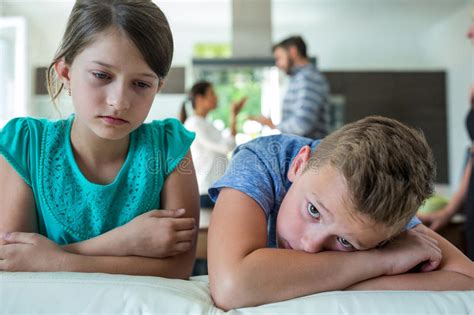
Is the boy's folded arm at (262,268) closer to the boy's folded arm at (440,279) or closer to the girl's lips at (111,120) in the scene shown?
the boy's folded arm at (440,279)

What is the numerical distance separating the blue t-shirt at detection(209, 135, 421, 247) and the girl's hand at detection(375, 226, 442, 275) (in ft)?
0.20

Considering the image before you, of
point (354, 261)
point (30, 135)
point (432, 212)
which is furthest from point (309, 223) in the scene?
point (432, 212)

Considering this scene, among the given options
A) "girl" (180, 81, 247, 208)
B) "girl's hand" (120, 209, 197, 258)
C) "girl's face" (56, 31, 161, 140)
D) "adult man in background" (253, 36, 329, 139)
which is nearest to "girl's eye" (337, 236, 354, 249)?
"girl's hand" (120, 209, 197, 258)

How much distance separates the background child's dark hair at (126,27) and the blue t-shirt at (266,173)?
22 cm

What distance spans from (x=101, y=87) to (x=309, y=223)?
406 millimetres

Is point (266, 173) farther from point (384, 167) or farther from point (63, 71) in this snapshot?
point (63, 71)

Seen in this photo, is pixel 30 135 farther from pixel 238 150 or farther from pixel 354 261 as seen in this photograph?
pixel 354 261

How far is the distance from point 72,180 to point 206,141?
1.37 meters

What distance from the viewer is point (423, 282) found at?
70 centimetres

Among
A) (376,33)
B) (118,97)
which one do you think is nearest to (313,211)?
(118,97)

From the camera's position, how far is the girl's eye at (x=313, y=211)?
2.27 feet

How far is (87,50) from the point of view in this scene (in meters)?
0.84

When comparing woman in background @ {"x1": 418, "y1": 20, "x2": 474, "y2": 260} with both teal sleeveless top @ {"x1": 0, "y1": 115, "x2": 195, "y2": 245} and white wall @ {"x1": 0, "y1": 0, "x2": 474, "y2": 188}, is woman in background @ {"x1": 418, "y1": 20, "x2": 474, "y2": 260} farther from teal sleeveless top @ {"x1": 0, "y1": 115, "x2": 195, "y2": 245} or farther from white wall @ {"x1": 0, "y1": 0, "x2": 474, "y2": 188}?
white wall @ {"x1": 0, "y1": 0, "x2": 474, "y2": 188}

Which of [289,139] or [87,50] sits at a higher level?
[87,50]
